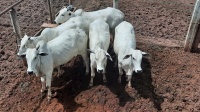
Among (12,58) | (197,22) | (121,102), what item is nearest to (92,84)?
(121,102)

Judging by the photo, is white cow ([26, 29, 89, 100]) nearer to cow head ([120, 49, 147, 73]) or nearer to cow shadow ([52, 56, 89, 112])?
cow shadow ([52, 56, 89, 112])

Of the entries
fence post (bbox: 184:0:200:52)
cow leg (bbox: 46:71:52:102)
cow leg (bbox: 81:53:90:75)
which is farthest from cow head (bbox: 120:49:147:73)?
fence post (bbox: 184:0:200:52)

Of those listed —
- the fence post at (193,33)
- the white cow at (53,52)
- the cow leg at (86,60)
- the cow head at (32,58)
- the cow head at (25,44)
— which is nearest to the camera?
the cow head at (32,58)

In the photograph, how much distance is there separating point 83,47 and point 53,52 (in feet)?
3.18

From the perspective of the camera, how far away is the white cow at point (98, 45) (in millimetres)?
6141

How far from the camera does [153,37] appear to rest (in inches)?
352

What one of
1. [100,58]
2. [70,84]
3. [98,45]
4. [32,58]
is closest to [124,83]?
[100,58]

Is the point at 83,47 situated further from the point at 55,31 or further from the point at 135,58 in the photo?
the point at 135,58

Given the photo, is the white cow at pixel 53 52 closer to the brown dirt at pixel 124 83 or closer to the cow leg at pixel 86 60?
the cow leg at pixel 86 60

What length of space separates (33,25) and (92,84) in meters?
4.37

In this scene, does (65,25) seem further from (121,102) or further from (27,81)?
(121,102)

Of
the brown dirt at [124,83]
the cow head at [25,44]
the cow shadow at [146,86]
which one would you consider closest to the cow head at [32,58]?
the cow head at [25,44]

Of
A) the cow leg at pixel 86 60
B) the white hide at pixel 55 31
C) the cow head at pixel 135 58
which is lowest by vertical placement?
the cow leg at pixel 86 60

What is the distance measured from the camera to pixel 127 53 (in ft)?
21.5
